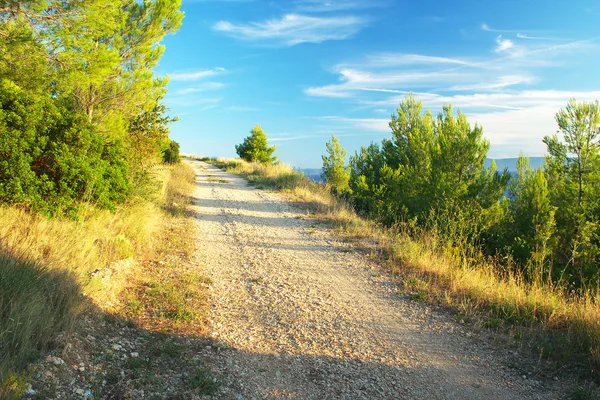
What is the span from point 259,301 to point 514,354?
3.26 metres

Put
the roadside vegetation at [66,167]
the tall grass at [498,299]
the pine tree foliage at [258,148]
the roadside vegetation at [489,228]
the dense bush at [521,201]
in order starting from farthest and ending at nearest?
the pine tree foliage at [258,148]
the dense bush at [521,201]
the roadside vegetation at [489,228]
the tall grass at [498,299]
the roadside vegetation at [66,167]

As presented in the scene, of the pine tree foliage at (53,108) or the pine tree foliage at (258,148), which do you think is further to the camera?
the pine tree foliage at (258,148)

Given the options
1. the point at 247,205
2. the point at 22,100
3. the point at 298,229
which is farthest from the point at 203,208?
the point at 22,100

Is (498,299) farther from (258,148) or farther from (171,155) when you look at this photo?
(258,148)

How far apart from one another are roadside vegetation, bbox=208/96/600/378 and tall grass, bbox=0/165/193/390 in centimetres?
455

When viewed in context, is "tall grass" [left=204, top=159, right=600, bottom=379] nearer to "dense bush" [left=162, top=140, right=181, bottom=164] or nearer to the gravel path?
the gravel path

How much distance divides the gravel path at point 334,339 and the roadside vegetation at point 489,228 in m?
0.58

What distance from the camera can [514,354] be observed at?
4.20 metres

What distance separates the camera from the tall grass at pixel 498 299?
414 cm

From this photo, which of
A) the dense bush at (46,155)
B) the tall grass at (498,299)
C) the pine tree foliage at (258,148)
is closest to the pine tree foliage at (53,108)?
the dense bush at (46,155)

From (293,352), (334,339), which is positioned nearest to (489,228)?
(334,339)

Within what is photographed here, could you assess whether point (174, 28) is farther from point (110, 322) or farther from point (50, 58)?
point (110, 322)

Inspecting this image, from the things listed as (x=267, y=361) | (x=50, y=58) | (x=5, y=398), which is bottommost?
(x=267, y=361)

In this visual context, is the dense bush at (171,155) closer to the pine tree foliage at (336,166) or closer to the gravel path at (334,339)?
the pine tree foliage at (336,166)
